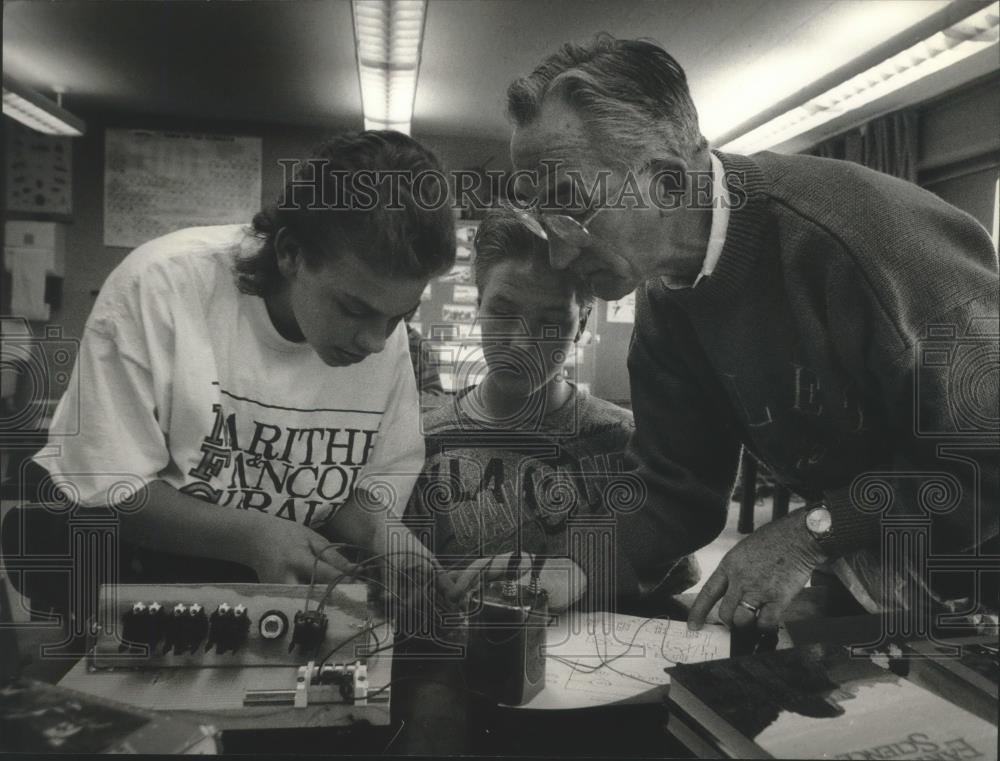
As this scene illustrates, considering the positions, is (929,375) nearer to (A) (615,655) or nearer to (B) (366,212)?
(A) (615,655)

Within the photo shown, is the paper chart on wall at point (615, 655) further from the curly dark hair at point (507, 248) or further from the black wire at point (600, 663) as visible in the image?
the curly dark hair at point (507, 248)

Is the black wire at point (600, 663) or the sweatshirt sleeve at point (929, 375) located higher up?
the sweatshirt sleeve at point (929, 375)

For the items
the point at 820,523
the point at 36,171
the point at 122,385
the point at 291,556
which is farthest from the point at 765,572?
the point at 36,171

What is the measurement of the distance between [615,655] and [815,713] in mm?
253

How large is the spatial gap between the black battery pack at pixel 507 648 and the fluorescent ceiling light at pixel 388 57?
0.64 meters

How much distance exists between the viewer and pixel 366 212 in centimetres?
87

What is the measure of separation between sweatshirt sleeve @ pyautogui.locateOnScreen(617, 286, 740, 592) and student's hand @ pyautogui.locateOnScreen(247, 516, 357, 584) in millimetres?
396

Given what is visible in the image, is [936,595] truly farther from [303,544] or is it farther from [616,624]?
[303,544]

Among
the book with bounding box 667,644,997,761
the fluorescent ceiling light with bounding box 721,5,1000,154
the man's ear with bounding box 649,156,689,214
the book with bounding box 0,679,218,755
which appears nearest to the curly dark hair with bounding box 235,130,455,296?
the man's ear with bounding box 649,156,689,214

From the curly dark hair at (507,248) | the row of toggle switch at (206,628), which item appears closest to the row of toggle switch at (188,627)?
the row of toggle switch at (206,628)

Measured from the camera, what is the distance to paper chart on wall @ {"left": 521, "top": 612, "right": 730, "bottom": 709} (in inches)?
34.9

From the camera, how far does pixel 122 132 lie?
92cm

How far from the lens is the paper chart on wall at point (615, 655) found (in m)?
0.89

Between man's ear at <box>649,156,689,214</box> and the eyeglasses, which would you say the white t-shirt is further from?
man's ear at <box>649,156,689,214</box>
